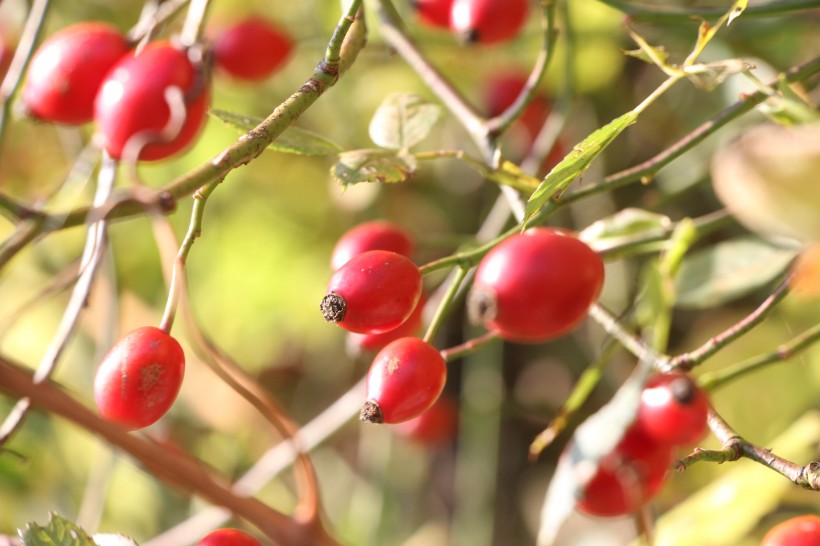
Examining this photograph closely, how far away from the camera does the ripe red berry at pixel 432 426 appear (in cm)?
122

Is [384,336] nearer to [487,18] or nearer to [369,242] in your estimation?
[369,242]

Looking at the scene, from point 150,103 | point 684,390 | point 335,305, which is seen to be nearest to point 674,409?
point 684,390

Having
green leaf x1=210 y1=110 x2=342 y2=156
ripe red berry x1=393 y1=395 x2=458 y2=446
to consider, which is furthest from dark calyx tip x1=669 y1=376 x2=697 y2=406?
ripe red berry x1=393 y1=395 x2=458 y2=446

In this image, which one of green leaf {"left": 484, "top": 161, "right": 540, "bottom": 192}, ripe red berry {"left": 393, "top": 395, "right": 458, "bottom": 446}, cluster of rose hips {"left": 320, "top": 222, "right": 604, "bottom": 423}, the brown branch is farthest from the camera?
ripe red berry {"left": 393, "top": 395, "right": 458, "bottom": 446}

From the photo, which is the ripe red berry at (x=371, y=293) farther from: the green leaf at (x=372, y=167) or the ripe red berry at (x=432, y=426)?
the ripe red berry at (x=432, y=426)

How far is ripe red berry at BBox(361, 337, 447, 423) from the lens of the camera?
603 mm

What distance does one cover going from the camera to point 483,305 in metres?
0.61

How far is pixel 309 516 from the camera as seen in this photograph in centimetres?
66

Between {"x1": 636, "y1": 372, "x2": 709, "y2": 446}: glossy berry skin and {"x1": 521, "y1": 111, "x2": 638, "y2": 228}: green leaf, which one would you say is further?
{"x1": 636, "y1": 372, "x2": 709, "y2": 446}: glossy berry skin

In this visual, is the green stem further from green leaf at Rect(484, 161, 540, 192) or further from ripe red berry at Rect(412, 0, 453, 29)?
ripe red berry at Rect(412, 0, 453, 29)

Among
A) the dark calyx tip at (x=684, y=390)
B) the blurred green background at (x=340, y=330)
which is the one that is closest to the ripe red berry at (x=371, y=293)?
the dark calyx tip at (x=684, y=390)

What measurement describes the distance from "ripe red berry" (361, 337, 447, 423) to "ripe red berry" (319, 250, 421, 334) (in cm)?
2

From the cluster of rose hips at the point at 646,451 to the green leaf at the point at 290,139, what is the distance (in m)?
0.32

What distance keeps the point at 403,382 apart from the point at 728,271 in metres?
0.41
